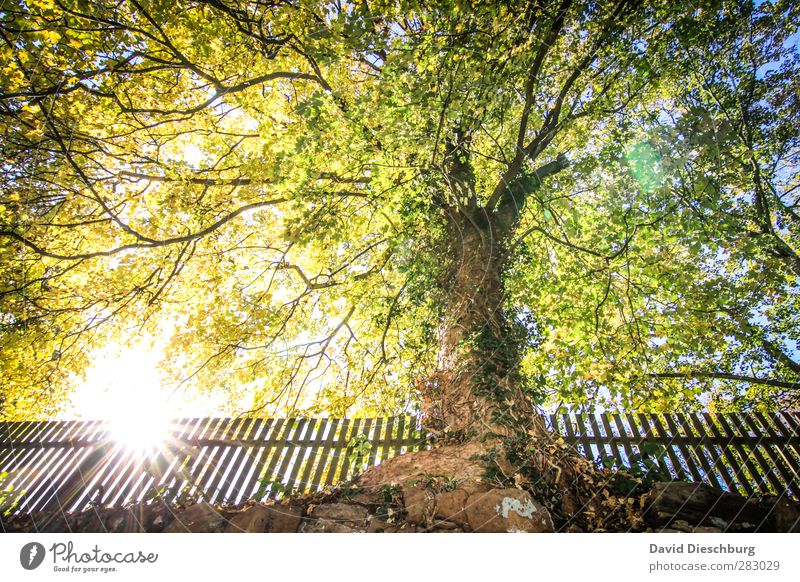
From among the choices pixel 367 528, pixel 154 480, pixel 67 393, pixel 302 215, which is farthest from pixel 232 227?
pixel 367 528

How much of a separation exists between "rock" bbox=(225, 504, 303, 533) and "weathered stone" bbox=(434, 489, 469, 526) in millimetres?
991

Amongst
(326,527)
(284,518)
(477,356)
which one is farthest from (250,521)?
(477,356)

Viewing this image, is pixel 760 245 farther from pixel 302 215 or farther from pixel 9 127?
pixel 9 127

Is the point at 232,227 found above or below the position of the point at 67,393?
above

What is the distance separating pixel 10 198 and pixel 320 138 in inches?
163

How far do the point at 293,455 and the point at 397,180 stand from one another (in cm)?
412

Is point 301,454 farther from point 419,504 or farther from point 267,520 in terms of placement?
point 419,504

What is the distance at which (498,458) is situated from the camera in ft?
8.69
